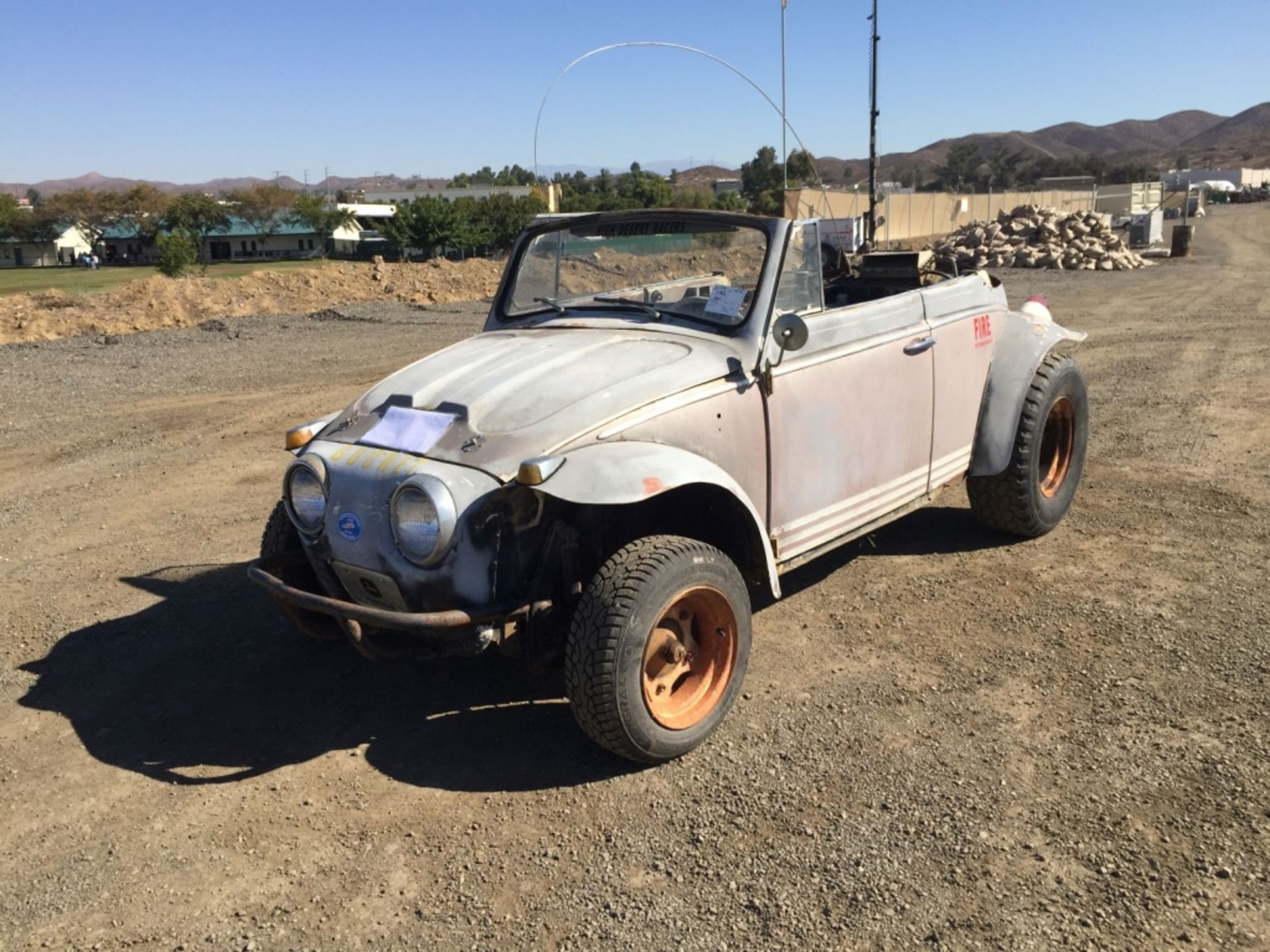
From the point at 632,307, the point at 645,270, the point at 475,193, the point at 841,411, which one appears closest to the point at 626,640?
the point at 841,411

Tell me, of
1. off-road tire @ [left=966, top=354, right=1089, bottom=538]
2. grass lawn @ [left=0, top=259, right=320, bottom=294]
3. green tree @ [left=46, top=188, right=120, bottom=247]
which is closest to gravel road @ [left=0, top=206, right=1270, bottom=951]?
off-road tire @ [left=966, top=354, right=1089, bottom=538]

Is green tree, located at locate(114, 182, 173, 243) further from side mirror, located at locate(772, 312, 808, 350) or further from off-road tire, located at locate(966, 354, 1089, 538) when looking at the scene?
side mirror, located at locate(772, 312, 808, 350)

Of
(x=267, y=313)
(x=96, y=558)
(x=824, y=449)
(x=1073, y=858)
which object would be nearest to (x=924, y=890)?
(x=1073, y=858)

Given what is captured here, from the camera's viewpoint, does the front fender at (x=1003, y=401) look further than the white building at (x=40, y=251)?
No

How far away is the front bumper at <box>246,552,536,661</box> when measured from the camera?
3324 mm

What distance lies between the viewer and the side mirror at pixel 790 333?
156 inches

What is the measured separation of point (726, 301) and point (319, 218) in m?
107

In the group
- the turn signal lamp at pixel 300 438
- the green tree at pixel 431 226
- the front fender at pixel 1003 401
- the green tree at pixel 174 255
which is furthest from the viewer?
the green tree at pixel 431 226

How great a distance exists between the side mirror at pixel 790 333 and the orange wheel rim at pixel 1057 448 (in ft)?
8.82

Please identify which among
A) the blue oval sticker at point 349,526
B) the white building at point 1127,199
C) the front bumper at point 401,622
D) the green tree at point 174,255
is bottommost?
the front bumper at point 401,622

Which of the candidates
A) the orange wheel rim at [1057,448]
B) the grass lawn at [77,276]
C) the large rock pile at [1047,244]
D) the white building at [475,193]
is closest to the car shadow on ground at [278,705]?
the orange wheel rim at [1057,448]

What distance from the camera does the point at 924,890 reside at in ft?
9.52

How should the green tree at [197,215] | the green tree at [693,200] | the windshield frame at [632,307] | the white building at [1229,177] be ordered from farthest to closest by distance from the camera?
the white building at [1229,177]
the green tree at [197,215]
the green tree at [693,200]
the windshield frame at [632,307]

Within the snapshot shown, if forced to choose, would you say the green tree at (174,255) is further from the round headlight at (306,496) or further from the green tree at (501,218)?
the green tree at (501,218)
